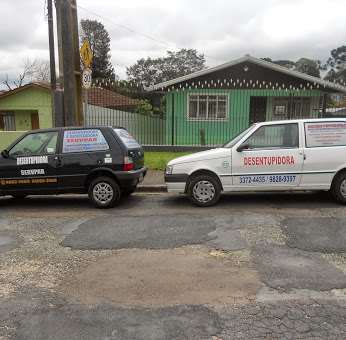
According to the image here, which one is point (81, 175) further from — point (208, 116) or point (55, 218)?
point (208, 116)

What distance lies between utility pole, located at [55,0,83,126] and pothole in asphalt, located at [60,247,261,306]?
587 centimetres

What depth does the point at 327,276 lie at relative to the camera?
14.7 feet

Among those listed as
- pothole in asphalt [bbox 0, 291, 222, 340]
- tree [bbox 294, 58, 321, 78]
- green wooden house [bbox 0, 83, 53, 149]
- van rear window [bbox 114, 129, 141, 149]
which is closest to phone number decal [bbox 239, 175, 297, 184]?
van rear window [bbox 114, 129, 141, 149]

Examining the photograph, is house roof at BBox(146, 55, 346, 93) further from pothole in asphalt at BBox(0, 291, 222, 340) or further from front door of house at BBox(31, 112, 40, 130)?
pothole in asphalt at BBox(0, 291, 222, 340)

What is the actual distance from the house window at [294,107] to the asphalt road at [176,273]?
14401 mm

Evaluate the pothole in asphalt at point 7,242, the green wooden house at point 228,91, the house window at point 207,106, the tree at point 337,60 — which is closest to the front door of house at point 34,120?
the green wooden house at point 228,91

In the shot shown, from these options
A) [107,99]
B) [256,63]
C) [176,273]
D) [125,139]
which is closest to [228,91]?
[256,63]

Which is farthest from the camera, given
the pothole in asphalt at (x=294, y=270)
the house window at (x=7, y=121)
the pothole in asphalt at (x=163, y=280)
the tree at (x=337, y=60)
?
the tree at (x=337, y=60)

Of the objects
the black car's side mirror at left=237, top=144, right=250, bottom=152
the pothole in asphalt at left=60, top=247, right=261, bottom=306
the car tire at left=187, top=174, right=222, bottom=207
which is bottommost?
the pothole in asphalt at left=60, top=247, right=261, bottom=306

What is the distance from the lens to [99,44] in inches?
2591

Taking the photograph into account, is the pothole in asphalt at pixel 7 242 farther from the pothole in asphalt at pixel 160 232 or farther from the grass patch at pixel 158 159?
the grass patch at pixel 158 159

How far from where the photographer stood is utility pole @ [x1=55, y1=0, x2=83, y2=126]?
9.98 metres

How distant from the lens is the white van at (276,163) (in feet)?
24.8

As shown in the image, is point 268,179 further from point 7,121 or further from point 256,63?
point 7,121
